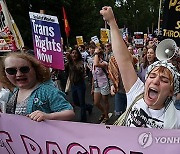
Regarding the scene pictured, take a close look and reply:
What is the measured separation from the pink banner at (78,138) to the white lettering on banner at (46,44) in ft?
6.25

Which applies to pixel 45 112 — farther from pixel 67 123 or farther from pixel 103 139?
pixel 103 139

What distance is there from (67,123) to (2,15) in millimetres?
4721

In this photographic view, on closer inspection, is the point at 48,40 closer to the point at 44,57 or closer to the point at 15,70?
the point at 44,57

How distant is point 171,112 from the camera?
227 cm

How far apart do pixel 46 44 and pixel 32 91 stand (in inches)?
77.0

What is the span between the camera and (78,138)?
8.02 ft

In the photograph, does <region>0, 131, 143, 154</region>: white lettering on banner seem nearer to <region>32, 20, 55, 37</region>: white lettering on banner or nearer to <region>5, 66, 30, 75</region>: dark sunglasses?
<region>5, 66, 30, 75</region>: dark sunglasses

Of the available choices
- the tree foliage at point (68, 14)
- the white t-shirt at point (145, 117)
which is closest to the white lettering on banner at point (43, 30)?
the white t-shirt at point (145, 117)

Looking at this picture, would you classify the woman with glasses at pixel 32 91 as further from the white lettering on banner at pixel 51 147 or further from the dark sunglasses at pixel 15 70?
the white lettering on banner at pixel 51 147

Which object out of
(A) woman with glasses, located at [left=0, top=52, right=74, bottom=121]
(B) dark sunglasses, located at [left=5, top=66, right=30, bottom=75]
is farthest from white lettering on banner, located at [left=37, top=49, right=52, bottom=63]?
(B) dark sunglasses, located at [left=5, top=66, right=30, bottom=75]

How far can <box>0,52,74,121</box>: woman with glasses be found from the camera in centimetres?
264

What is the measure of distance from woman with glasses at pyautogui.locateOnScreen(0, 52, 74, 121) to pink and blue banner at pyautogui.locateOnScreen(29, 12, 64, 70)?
61.6 inches

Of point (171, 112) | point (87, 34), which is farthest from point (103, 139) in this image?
point (87, 34)

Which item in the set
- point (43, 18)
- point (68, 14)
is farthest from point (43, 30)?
point (68, 14)
